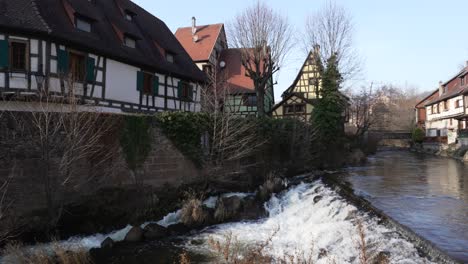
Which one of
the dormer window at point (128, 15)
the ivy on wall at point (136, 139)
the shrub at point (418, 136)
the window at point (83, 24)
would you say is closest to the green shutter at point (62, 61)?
the window at point (83, 24)

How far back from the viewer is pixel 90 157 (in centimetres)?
1157

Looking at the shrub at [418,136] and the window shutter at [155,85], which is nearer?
the window shutter at [155,85]

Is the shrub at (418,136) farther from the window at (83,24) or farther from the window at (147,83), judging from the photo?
the window at (83,24)

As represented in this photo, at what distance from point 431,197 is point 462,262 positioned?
6278 mm

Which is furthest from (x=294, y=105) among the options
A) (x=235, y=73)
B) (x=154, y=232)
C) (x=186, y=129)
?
(x=154, y=232)

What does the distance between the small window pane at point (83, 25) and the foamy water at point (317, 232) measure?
1006cm

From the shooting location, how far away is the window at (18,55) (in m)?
Answer: 12.8

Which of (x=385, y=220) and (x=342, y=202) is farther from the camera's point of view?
(x=342, y=202)

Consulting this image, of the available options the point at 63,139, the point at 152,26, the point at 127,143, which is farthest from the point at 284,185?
the point at 152,26

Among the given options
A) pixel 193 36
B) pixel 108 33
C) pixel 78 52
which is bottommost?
pixel 78 52

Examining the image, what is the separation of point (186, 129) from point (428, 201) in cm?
901

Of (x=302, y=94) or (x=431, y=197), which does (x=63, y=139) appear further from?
(x=302, y=94)

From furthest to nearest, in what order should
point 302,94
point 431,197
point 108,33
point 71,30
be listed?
point 302,94
point 108,33
point 71,30
point 431,197

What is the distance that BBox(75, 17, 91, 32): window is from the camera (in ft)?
50.1
